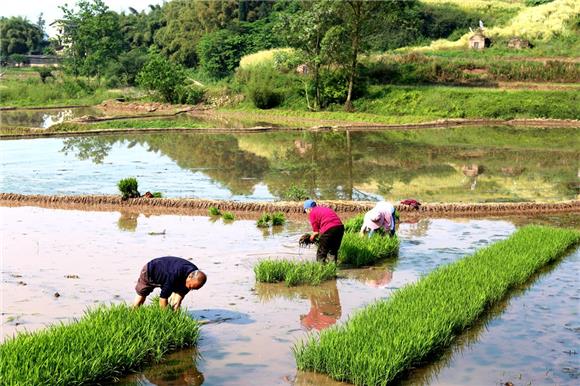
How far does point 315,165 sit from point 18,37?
77.3m

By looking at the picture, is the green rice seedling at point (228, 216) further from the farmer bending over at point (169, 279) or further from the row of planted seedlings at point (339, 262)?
the farmer bending over at point (169, 279)

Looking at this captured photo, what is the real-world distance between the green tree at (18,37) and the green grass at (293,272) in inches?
3295

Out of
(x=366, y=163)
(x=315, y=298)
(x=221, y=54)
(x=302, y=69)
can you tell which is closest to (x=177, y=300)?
(x=315, y=298)

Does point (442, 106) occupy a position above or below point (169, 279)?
above

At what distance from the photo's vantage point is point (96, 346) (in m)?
6.54

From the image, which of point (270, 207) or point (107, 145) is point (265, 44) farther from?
point (270, 207)

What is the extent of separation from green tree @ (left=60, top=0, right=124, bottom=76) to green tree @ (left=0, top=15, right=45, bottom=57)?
2282cm

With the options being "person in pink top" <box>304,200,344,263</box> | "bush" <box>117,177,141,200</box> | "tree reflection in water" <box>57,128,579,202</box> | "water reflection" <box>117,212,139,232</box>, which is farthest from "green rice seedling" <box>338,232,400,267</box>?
"bush" <box>117,177,141,200</box>

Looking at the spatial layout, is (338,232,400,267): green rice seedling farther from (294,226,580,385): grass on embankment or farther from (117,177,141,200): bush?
(117,177,141,200): bush

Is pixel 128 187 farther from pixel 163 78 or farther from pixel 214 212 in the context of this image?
pixel 163 78

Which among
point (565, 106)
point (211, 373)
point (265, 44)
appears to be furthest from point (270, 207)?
point (265, 44)

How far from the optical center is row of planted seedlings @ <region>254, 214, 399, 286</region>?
32.0 ft

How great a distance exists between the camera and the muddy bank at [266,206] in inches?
588

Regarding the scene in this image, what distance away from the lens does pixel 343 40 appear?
39.3 meters
